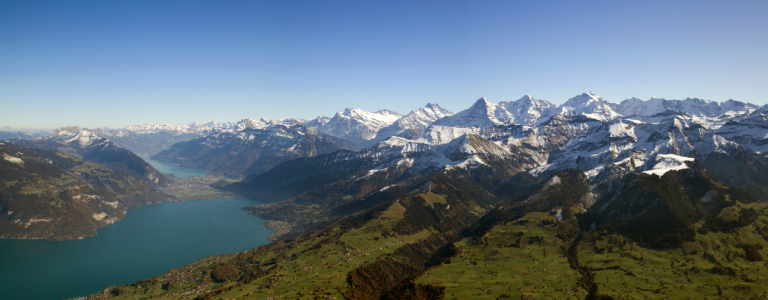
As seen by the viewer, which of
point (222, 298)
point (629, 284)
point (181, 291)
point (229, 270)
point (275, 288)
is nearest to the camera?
point (629, 284)

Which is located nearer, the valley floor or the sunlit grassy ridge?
the valley floor

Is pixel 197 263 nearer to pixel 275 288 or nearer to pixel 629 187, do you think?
pixel 275 288

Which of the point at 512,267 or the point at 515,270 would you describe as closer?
the point at 515,270

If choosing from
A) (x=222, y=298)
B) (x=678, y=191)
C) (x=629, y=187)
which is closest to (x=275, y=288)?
(x=222, y=298)

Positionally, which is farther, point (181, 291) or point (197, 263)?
point (197, 263)

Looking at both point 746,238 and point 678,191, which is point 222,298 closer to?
point 746,238

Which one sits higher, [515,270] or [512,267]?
[515,270]

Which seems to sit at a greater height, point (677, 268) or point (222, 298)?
point (677, 268)

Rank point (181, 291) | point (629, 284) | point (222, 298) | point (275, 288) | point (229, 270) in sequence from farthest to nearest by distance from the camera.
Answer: point (229, 270)
point (181, 291)
point (275, 288)
point (222, 298)
point (629, 284)

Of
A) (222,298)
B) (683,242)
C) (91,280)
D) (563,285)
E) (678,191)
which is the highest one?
(678,191)

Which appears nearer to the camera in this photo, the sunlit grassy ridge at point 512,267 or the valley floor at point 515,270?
the valley floor at point 515,270
